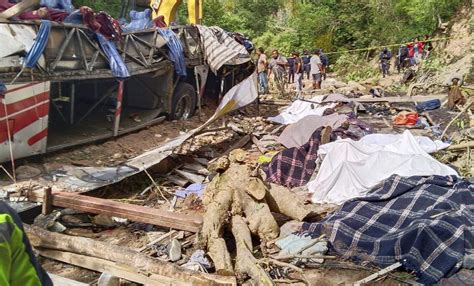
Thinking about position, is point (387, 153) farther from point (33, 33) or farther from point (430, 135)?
point (33, 33)

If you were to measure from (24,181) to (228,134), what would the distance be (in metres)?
4.85

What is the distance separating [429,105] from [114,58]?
326 inches

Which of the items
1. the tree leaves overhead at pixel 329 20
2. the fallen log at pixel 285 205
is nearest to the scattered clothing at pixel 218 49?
the fallen log at pixel 285 205

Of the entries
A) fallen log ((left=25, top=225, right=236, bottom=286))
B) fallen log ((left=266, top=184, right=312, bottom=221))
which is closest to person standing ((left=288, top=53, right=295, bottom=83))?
fallen log ((left=266, top=184, right=312, bottom=221))

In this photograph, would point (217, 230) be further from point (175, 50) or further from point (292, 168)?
point (175, 50)

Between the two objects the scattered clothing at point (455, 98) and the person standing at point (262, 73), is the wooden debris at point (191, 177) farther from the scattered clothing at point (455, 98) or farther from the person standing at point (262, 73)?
the person standing at point (262, 73)

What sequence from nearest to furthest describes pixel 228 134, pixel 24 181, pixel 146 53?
pixel 24 181 → pixel 146 53 → pixel 228 134

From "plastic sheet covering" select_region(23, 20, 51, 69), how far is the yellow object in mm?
5037

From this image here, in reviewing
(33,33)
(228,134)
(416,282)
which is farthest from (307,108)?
(416,282)

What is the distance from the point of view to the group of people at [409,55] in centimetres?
1969

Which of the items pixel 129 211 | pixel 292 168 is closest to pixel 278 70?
pixel 292 168

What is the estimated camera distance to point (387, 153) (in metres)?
6.86

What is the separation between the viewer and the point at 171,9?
11.5 meters

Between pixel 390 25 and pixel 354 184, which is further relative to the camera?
pixel 390 25
